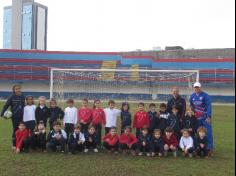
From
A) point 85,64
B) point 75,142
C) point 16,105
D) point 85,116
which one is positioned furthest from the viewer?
point 85,64

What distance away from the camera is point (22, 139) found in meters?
9.65

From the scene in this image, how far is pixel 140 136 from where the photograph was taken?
9.81 m

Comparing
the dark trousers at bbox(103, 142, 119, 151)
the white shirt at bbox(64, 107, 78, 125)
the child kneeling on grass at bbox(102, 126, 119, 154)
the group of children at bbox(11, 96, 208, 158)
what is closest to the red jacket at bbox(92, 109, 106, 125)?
the group of children at bbox(11, 96, 208, 158)

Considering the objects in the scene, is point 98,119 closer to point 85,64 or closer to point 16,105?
point 16,105

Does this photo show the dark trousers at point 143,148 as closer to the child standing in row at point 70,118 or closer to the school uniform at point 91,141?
the school uniform at point 91,141

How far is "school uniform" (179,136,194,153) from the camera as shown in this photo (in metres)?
9.48

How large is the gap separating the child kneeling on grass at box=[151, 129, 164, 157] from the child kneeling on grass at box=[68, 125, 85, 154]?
5.61ft

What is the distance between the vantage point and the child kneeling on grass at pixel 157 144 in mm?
9531

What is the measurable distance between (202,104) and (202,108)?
0.35 ft

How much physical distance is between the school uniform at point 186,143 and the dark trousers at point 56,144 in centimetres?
283

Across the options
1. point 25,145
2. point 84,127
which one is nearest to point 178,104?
point 84,127

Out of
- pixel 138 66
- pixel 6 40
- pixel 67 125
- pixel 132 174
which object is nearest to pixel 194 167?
pixel 132 174

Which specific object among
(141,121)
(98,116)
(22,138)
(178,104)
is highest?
(178,104)

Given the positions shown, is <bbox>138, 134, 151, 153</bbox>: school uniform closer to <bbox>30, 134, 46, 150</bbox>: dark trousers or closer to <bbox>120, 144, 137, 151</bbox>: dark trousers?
<bbox>120, 144, 137, 151</bbox>: dark trousers
